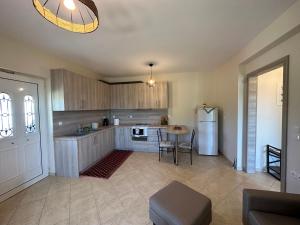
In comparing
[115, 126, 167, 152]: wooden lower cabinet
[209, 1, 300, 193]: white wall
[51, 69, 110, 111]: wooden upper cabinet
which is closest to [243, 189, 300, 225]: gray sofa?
[209, 1, 300, 193]: white wall

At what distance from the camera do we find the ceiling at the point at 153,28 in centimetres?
190

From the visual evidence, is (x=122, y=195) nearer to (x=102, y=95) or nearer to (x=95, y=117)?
(x=95, y=117)

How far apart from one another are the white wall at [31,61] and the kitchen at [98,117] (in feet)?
0.41

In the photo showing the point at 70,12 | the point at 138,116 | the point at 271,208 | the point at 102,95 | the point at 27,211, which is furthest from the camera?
the point at 138,116

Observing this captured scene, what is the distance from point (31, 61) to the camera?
3.11 m

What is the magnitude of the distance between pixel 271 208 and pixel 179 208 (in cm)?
96

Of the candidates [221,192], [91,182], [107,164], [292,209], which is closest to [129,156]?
[107,164]

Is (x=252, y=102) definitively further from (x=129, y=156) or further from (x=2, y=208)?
(x=2, y=208)

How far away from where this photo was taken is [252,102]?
3.48 meters

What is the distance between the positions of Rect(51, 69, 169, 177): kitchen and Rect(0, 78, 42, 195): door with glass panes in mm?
389

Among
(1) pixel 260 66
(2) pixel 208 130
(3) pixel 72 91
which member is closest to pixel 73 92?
(3) pixel 72 91

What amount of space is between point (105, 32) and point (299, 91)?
2862 millimetres

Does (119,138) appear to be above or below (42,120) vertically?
below

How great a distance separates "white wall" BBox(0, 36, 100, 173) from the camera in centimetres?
267
